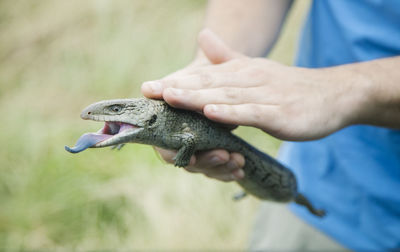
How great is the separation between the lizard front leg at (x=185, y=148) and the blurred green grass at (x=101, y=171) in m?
2.90

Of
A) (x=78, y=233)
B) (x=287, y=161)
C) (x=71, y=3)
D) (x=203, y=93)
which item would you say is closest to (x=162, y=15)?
(x=71, y=3)

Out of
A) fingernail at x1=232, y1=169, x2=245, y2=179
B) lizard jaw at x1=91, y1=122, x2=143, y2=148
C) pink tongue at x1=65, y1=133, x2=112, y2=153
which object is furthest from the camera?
fingernail at x1=232, y1=169, x2=245, y2=179

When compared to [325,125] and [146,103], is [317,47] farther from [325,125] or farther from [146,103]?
[146,103]

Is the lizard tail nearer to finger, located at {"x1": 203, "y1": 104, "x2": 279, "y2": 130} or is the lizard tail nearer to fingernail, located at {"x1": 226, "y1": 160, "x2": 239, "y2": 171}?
fingernail, located at {"x1": 226, "y1": 160, "x2": 239, "y2": 171}

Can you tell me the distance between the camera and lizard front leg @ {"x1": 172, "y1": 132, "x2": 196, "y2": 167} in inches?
75.9

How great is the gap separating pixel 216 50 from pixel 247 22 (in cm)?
54

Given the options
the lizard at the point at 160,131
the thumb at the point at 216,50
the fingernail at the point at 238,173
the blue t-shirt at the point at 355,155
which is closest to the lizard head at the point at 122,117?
the lizard at the point at 160,131

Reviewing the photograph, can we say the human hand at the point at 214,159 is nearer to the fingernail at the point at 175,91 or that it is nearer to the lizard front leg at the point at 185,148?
the lizard front leg at the point at 185,148

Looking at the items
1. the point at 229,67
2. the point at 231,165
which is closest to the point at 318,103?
the point at 229,67

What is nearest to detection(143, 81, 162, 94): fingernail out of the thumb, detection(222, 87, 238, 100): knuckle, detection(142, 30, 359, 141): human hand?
detection(142, 30, 359, 141): human hand

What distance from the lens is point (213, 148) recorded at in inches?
84.4

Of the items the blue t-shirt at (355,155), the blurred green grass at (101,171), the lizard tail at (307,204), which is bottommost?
the blurred green grass at (101,171)

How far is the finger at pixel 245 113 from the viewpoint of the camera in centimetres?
173

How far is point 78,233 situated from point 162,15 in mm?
4988
